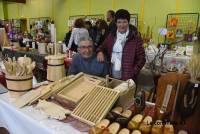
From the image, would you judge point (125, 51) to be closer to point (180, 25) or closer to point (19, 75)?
point (19, 75)

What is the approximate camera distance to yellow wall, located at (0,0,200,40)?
15.6 ft

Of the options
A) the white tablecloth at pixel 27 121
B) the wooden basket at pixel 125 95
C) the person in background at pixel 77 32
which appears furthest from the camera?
the person in background at pixel 77 32

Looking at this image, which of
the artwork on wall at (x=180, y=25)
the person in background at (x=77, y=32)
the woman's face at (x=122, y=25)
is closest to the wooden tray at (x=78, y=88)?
the woman's face at (x=122, y=25)

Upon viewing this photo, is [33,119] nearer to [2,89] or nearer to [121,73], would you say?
[2,89]

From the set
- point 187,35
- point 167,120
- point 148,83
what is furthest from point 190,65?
point 187,35

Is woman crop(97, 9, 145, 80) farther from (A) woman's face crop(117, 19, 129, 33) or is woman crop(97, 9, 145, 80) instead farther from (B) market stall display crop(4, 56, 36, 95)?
(B) market stall display crop(4, 56, 36, 95)

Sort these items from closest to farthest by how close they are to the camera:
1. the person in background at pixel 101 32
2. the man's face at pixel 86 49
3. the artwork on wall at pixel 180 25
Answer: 1. the man's face at pixel 86 49
2. the person in background at pixel 101 32
3. the artwork on wall at pixel 180 25

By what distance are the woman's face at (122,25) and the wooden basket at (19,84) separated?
3.42 feet

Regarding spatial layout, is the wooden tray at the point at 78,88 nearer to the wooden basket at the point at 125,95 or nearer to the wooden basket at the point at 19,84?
the wooden basket at the point at 125,95

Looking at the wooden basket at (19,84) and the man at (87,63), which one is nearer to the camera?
the wooden basket at (19,84)

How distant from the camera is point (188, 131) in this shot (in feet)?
3.53

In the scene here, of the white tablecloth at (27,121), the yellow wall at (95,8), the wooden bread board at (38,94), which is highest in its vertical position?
the yellow wall at (95,8)

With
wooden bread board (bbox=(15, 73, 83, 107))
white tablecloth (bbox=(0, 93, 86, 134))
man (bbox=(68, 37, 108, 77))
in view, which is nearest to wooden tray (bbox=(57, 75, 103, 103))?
wooden bread board (bbox=(15, 73, 83, 107))

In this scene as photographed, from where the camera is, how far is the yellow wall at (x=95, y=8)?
4.76 m
